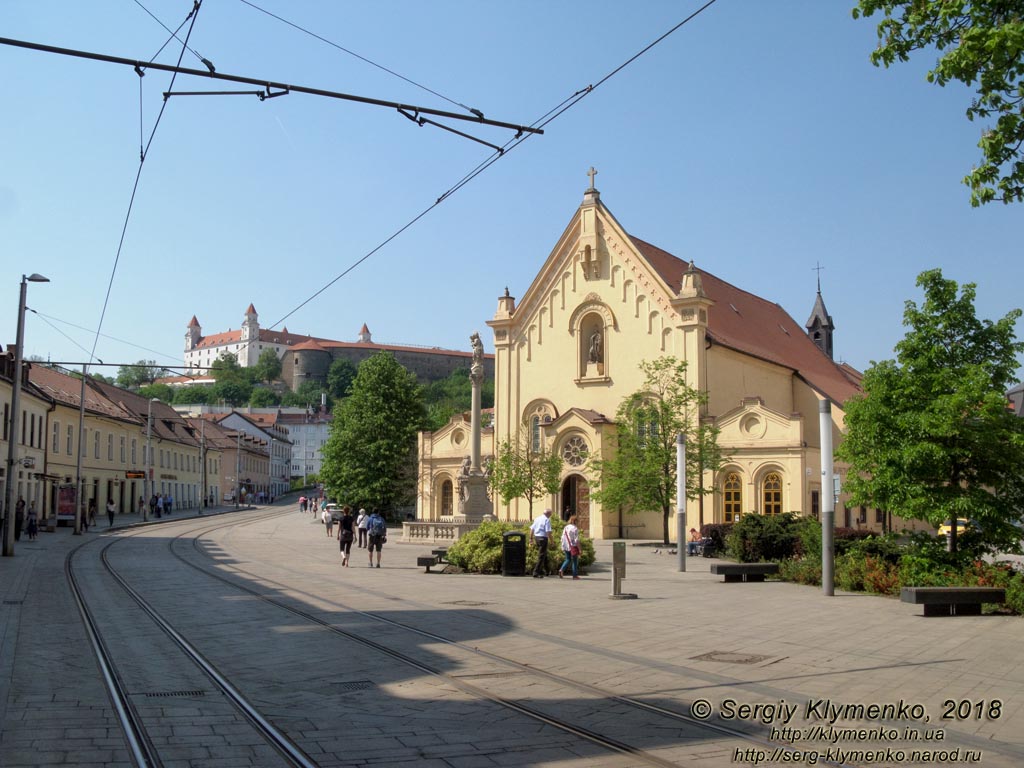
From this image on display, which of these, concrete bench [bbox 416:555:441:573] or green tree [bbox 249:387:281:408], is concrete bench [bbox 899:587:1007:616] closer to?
concrete bench [bbox 416:555:441:573]

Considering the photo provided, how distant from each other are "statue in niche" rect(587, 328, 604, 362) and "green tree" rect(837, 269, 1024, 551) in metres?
32.0

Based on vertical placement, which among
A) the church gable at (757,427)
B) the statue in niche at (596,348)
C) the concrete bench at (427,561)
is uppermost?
the statue in niche at (596,348)

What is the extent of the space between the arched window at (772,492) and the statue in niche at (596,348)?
11177mm

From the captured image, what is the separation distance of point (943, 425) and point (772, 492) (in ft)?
90.9

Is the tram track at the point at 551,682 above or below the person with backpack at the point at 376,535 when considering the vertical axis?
below

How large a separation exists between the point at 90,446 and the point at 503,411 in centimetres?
2631

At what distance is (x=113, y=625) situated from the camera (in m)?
14.3

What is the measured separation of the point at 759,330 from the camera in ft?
196

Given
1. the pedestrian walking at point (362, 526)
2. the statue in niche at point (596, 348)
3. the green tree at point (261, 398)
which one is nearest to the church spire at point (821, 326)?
the statue in niche at point (596, 348)

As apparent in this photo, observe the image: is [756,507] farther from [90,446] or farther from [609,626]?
[90,446]

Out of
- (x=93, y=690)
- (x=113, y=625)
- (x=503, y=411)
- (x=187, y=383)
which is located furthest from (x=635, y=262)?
(x=187, y=383)

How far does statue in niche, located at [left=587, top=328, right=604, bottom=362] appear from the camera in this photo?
51.6 metres

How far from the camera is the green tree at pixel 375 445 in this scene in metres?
64.9

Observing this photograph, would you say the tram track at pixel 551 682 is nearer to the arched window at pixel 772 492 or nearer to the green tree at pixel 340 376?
the arched window at pixel 772 492
